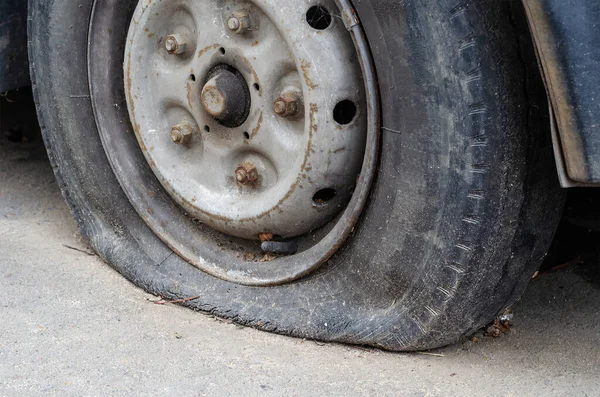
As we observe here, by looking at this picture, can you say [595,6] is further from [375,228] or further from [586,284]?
[586,284]

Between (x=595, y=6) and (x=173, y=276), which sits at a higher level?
(x=595, y=6)

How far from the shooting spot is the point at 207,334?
6.57ft

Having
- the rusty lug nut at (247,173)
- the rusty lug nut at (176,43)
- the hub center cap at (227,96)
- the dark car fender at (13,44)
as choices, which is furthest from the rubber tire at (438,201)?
the dark car fender at (13,44)

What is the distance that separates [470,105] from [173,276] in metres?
0.97

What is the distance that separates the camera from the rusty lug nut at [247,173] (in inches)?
79.2

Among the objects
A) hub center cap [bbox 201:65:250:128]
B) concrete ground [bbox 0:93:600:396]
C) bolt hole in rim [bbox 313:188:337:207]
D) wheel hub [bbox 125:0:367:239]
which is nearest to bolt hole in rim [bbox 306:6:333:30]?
wheel hub [bbox 125:0:367:239]

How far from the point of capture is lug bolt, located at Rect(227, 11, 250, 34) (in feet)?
6.22

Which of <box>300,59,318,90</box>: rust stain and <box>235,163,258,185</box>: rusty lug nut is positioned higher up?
<box>300,59,318,90</box>: rust stain

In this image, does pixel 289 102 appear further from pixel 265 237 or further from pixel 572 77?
pixel 572 77

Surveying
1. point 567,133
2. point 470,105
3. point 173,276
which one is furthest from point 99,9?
point 567,133

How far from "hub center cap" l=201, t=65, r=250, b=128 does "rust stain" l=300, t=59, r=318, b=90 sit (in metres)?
0.21

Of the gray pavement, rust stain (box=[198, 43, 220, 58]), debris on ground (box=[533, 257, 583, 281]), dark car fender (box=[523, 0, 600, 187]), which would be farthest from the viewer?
debris on ground (box=[533, 257, 583, 281])

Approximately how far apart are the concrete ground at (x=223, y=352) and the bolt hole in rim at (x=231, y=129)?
0.19m

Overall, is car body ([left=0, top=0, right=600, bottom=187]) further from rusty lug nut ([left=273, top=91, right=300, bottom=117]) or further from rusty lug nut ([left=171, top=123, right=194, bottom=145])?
rusty lug nut ([left=171, top=123, right=194, bottom=145])
